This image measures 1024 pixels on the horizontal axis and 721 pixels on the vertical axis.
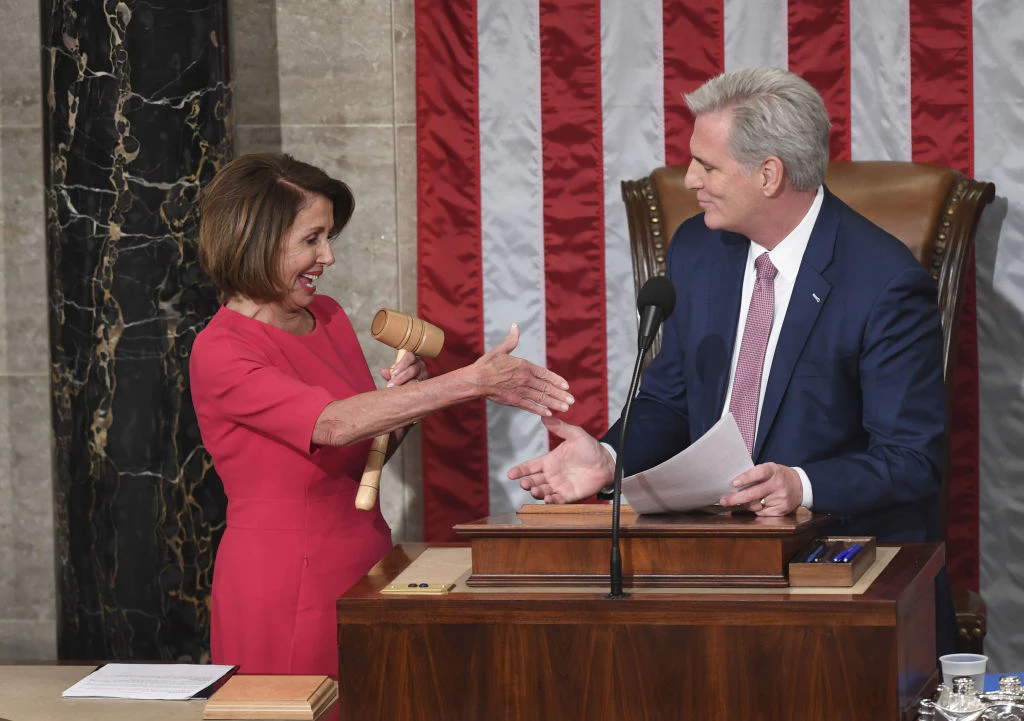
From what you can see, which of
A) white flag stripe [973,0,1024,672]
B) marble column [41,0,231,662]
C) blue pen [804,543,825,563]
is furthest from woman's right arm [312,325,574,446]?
white flag stripe [973,0,1024,672]

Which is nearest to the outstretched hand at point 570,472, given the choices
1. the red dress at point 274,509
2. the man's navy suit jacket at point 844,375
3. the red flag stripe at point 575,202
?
the man's navy suit jacket at point 844,375

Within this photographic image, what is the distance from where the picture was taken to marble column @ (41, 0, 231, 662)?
3.88 meters

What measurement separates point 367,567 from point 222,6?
1.91m

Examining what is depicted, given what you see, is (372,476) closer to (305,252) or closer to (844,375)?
(305,252)

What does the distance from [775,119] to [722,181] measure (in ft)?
0.57

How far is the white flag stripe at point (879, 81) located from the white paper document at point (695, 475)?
2202 mm

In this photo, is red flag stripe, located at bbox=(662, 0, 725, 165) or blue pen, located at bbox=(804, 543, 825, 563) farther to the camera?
red flag stripe, located at bbox=(662, 0, 725, 165)

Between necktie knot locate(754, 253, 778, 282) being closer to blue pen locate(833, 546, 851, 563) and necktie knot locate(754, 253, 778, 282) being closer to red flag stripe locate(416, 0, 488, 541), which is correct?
blue pen locate(833, 546, 851, 563)

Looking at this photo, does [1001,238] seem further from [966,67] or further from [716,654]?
[716,654]

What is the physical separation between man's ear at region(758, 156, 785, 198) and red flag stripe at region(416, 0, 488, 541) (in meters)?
1.48

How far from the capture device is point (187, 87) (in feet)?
12.8

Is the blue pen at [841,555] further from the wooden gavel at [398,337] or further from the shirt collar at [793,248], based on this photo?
the wooden gavel at [398,337]

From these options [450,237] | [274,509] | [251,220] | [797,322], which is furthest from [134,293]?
[797,322]

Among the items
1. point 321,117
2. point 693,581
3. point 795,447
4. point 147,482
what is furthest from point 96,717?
point 321,117
